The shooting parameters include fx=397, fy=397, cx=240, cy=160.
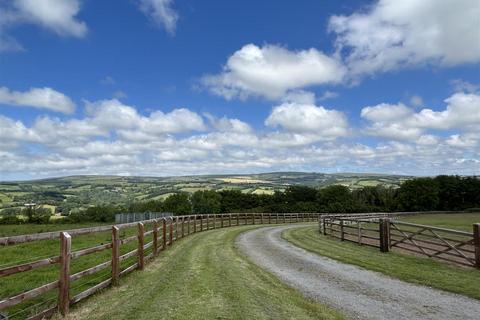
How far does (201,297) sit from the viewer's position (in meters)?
7.88

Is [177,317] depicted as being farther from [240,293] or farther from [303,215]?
[303,215]

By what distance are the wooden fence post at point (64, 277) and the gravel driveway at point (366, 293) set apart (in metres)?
4.73

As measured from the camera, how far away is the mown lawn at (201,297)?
22.1ft

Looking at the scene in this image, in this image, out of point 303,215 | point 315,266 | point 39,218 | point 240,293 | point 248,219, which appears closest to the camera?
point 240,293

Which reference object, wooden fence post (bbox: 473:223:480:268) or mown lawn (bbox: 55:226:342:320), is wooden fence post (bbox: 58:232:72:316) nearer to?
mown lawn (bbox: 55:226:342:320)

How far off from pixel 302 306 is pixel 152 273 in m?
4.93

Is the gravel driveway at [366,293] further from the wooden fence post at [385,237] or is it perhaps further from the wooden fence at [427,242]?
the wooden fence post at [385,237]

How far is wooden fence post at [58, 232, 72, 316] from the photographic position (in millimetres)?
6645

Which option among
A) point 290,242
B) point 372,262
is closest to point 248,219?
point 290,242

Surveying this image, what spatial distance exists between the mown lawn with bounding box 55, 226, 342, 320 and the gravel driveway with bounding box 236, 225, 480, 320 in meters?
0.54

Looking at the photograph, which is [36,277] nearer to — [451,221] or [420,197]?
[451,221]

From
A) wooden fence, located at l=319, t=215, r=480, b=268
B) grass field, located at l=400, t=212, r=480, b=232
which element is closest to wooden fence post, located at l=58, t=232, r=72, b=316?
wooden fence, located at l=319, t=215, r=480, b=268

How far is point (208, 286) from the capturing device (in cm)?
886

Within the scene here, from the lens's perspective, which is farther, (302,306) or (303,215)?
(303,215)
